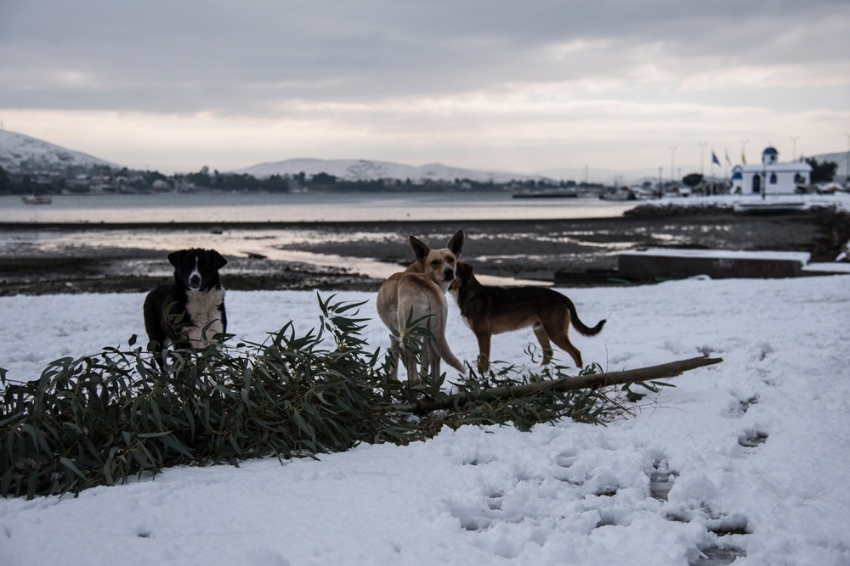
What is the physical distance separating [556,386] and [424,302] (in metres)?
1.30

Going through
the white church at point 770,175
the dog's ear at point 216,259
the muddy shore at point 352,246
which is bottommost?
the muddy shore at point 352,246

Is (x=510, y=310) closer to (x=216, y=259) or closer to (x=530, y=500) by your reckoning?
(x=216, y=259)

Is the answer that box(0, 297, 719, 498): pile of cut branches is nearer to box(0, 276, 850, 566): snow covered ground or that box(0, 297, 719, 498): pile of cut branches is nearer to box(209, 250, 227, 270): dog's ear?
box(0, 276, 850, 566): snow covered ground

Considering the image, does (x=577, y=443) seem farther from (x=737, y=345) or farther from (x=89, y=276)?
(x=89, y=276)

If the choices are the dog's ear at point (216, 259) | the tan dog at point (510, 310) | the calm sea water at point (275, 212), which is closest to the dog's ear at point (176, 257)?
the dog's ear at point (216, 259)

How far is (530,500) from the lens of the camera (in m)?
3.64

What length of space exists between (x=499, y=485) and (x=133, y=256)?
27377mm

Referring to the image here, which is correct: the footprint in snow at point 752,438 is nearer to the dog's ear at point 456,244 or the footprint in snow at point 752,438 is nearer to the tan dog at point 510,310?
the tan dog at point 510,310

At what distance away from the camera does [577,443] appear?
4.60 m

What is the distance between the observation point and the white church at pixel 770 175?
91.6m

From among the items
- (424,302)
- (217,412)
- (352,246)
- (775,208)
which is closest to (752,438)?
(424,302)

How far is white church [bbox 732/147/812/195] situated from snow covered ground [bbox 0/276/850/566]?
92.9m

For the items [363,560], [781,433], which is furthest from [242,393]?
[781,433]

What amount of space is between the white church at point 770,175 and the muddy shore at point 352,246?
116 feet
